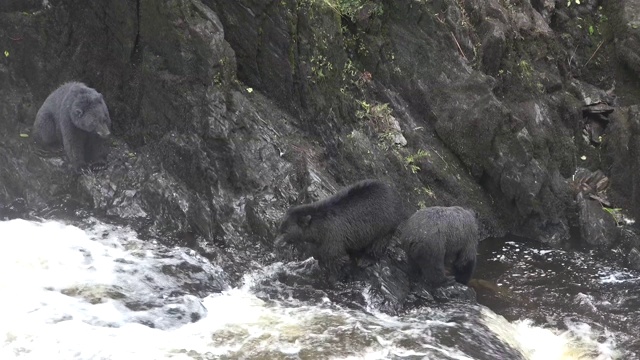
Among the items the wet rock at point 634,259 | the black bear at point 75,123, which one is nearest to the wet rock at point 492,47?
the wet rock at point 634,259

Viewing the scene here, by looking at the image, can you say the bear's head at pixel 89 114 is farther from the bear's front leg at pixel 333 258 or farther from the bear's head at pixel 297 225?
the bear's front leg at pixel 333 258

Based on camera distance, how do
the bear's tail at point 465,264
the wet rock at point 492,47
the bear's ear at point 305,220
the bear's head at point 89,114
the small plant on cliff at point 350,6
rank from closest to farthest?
the bear's ear at point 305,220 → the bear's tail at point 465,264 → the bear's head at point 89,114 → the small plant on cliff at point 350,6 → the wet rock at point 492,47

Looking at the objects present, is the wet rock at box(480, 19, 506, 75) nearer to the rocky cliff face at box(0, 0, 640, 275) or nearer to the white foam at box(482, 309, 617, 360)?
the rocky cliff face at box(0, 0, 640, 275)

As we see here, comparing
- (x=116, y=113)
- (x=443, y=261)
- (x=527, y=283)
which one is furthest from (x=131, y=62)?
(x=527, y=283)

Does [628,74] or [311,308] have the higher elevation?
[628,74]

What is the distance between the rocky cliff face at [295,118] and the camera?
36.5ft

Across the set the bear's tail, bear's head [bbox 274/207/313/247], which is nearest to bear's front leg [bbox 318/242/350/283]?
bear's head [bbox 274/207/313/247]

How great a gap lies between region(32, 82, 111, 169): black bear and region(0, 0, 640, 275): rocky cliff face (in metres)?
0.35

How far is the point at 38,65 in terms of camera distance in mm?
12258

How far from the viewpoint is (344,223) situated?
9828mm

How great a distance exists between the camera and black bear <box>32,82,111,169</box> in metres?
11.0

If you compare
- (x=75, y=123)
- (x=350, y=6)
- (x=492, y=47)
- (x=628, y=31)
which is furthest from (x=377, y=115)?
A: (x=628, y=31)

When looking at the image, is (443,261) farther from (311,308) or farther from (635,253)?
(635,253)

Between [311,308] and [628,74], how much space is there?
10493 millimetres
